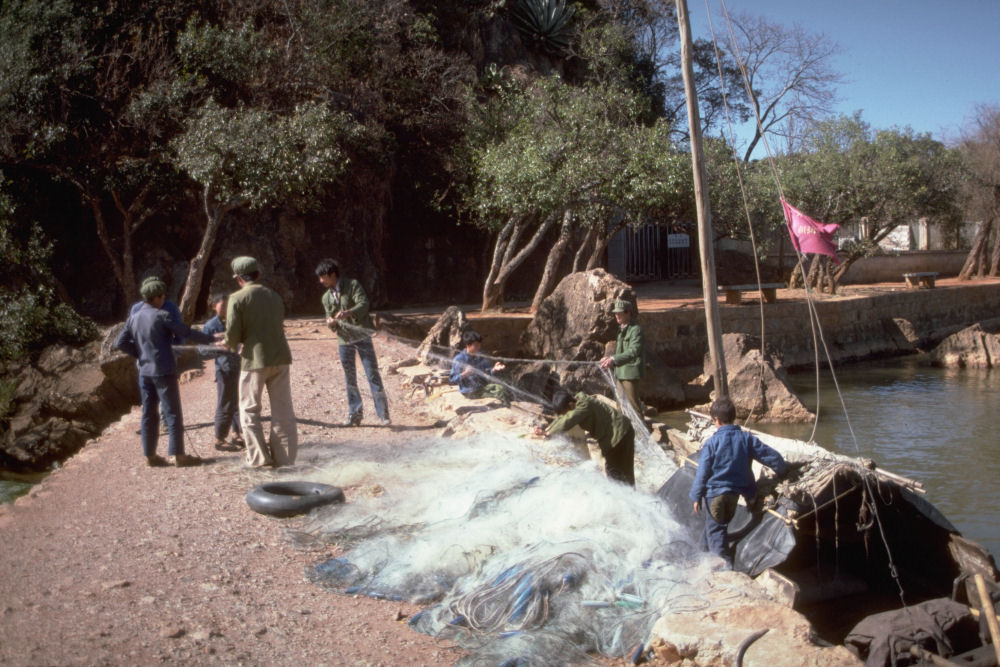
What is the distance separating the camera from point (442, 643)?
4.57 metres

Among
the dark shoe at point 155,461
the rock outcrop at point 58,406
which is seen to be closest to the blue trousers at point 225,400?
the dark shoe at point 155,461

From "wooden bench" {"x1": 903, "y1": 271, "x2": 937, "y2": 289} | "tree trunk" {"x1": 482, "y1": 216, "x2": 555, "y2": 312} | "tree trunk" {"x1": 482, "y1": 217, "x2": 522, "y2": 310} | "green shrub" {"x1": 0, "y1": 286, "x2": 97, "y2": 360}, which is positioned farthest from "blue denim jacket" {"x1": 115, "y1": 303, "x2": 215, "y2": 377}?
"wooden bench" {"x1": 903, "y1": 271, "x2": 937, "y2": 289}

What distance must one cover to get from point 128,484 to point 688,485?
4603 millimetres

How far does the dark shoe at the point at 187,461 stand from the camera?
7348 millimetres

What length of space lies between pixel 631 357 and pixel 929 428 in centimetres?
804

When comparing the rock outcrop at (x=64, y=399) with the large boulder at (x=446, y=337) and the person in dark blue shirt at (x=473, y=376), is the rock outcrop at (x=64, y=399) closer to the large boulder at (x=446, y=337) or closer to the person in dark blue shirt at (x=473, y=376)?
the large boulder at (x=446, y=337)

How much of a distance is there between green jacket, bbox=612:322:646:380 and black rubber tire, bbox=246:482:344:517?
429cm

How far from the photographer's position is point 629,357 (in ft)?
32.1

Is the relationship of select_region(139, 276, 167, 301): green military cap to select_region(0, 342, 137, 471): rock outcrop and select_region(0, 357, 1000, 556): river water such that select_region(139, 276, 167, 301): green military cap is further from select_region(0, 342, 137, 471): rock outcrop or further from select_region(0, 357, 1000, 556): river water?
select_region(0, 342, 137, 471): rock outcrop

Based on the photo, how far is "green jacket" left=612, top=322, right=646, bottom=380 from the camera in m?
9.79

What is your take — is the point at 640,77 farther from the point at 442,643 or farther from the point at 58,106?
the point at 442,643

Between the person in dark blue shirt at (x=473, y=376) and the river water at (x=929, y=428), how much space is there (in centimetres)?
504

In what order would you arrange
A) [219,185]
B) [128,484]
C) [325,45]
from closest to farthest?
[128,484], [219,185], [325,45]

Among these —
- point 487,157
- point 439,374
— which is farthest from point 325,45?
point 439,374
